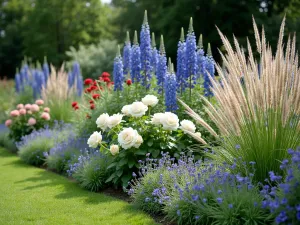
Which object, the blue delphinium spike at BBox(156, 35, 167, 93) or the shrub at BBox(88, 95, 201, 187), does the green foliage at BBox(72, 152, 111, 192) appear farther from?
the blue delphinium spike at BBox(156, 35, 167, 93)

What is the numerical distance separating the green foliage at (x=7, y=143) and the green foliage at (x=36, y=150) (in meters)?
1.75

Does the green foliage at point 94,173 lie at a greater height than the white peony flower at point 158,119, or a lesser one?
lesser

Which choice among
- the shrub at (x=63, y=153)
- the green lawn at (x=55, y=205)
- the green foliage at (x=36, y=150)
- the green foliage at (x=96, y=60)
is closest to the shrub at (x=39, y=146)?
the green foliage at (x=36, y=150)

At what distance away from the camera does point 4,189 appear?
6219 mm

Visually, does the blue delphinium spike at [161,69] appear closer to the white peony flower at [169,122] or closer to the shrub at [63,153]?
the white peony flower at [169,122]

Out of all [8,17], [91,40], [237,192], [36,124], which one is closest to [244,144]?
[237,192]

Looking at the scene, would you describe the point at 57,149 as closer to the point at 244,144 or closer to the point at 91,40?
the point at 244,144

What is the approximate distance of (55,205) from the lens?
5.22 m

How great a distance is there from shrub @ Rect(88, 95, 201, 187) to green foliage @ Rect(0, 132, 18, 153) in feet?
16.2

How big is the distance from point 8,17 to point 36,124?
101 ft

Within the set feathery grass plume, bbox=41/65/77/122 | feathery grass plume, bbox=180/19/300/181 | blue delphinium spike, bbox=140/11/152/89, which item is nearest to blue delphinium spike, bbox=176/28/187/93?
blue delphinium spike, bbox=140/11/152/89

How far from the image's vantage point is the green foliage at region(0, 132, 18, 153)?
33.3ft

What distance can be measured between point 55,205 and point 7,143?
19.1 feet

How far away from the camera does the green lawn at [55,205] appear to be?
4.61 metres
